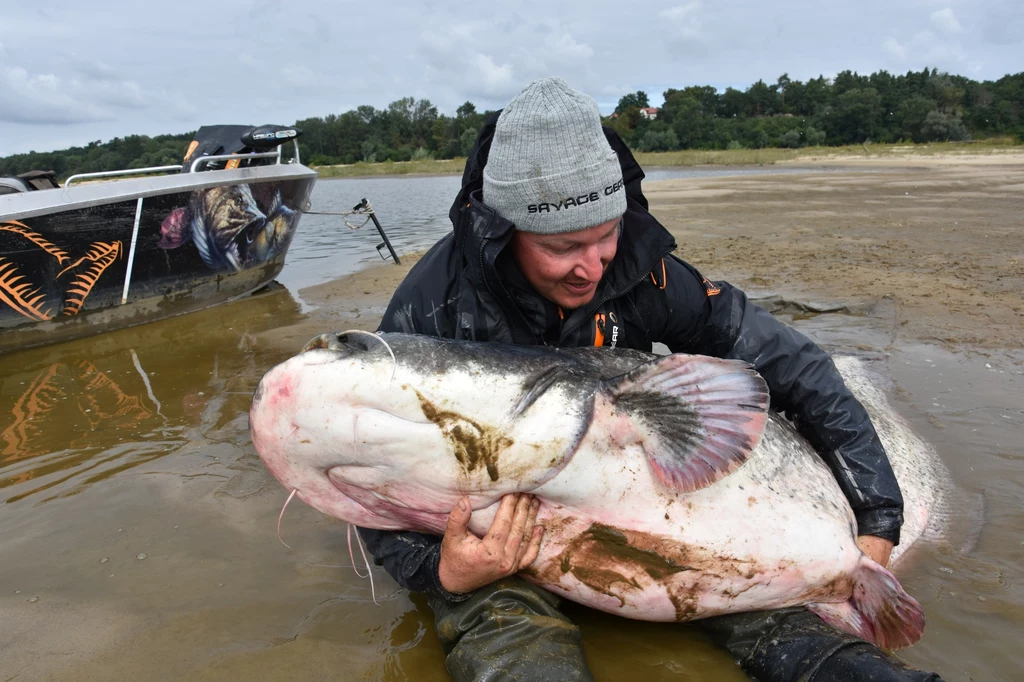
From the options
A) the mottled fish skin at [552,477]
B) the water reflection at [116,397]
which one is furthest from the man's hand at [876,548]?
the water reflection at [116,397]

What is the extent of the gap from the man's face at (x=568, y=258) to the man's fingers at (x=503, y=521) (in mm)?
764

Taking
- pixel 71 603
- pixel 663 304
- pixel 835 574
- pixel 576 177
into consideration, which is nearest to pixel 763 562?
pixel 835 574

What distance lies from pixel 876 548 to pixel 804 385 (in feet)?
2.01

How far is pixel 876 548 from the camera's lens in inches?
90.6

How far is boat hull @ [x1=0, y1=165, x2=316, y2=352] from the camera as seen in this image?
6.21 m

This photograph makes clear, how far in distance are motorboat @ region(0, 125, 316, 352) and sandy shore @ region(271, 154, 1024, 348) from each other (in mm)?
1247

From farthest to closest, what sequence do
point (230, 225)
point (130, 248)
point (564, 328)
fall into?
point (230, 225)
point (130, 248)
point (564, 328)

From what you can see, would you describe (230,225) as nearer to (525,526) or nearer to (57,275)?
(57,275)

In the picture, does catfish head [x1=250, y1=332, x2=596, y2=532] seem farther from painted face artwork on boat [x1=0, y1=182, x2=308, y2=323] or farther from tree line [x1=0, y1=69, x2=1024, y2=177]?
tree line [x1=0, y1=69, x2=1024, y2=177]

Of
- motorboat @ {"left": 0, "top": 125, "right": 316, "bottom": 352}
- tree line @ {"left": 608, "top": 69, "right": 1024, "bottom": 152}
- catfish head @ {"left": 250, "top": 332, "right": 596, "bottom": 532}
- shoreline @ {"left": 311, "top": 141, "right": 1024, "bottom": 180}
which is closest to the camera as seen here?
catfish head @ {"left": 250, "top": 332, "right": 596, "bottom": 532}

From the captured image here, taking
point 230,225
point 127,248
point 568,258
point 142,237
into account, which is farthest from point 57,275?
point 568,258

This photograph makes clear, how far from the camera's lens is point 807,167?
3484 cm

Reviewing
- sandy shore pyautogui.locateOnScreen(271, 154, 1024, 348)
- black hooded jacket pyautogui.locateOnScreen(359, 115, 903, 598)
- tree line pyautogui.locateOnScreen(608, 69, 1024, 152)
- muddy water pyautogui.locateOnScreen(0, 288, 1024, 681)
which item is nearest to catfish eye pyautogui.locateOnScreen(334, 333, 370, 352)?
black hooded jacket pyautogui.locateOnScreen(359, 115, 903, 598)

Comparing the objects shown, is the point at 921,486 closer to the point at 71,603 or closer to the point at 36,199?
the point at 71,603
